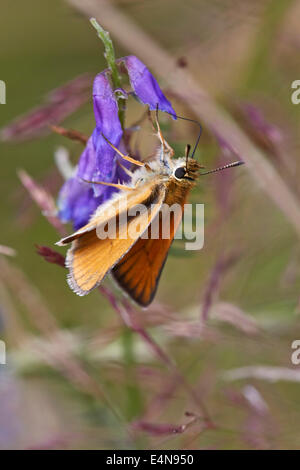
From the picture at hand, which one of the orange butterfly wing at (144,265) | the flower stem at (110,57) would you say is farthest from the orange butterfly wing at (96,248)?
the flower stem at (110,57)

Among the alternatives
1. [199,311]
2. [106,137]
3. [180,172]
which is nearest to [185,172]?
[180,172]

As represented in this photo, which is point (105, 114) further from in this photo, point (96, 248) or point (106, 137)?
point (96, 248)

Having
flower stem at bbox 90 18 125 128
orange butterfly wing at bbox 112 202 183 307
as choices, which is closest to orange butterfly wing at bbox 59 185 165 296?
orange butterfly wing at bbox 112 202 183 307

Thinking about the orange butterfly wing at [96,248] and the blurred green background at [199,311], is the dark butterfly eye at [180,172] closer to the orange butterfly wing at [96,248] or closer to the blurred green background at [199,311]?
the orange butterfly wing at [96,248]

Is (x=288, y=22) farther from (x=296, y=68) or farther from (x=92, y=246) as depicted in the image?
(x=92, y=246)

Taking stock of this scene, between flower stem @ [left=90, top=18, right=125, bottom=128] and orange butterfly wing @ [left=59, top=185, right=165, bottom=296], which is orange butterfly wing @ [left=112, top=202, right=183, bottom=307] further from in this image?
flower stem @ [left=90, top=18, right=125, bottom=128]
